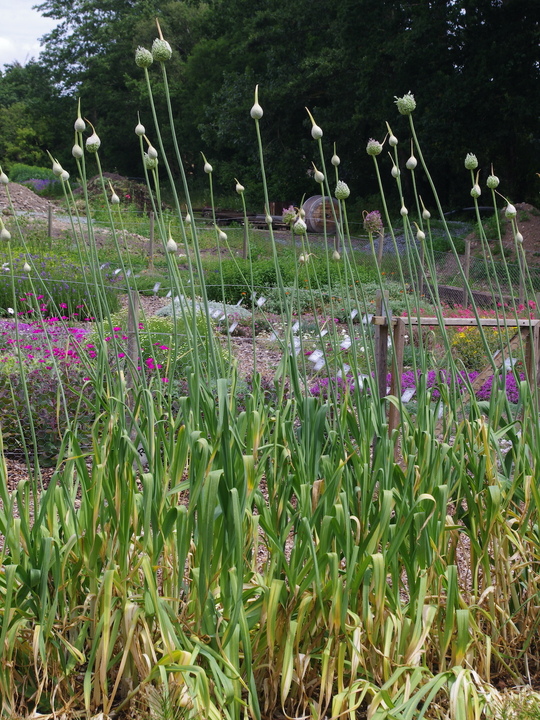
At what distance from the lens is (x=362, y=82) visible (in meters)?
20.4

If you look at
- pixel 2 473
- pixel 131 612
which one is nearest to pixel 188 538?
pixel 131 612

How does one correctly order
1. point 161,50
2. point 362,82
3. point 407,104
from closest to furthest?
1. point 161,50
2. point 407,104
3. point 362,82

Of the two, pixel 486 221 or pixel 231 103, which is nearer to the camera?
pixel 486 221

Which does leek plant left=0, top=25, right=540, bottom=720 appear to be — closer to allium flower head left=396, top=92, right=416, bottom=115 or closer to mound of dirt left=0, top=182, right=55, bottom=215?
allium flower head left=396, top=92, right=416, bottom=115

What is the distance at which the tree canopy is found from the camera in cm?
1809

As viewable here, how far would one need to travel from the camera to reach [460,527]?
5.87ft

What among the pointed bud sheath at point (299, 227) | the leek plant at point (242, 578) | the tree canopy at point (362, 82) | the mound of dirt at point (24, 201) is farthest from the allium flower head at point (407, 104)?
the mound of dirt at point (24, 201)

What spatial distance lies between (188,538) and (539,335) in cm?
229

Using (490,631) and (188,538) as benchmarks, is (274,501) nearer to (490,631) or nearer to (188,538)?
(188,538)

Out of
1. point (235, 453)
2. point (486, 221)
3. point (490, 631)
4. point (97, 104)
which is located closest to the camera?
point (235, 453)

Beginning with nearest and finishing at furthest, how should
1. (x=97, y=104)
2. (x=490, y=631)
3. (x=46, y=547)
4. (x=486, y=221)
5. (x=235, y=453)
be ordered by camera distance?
1. (x=46, y=547)
2. (x=235, y=453)
3. (x=490, y=631)
4. (x=486, y=221)
5. (x=97, y=104)

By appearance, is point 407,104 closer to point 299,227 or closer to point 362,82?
point 299,227

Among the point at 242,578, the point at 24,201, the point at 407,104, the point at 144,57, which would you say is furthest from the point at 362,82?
the point at 242,578

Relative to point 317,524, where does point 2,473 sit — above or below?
above
